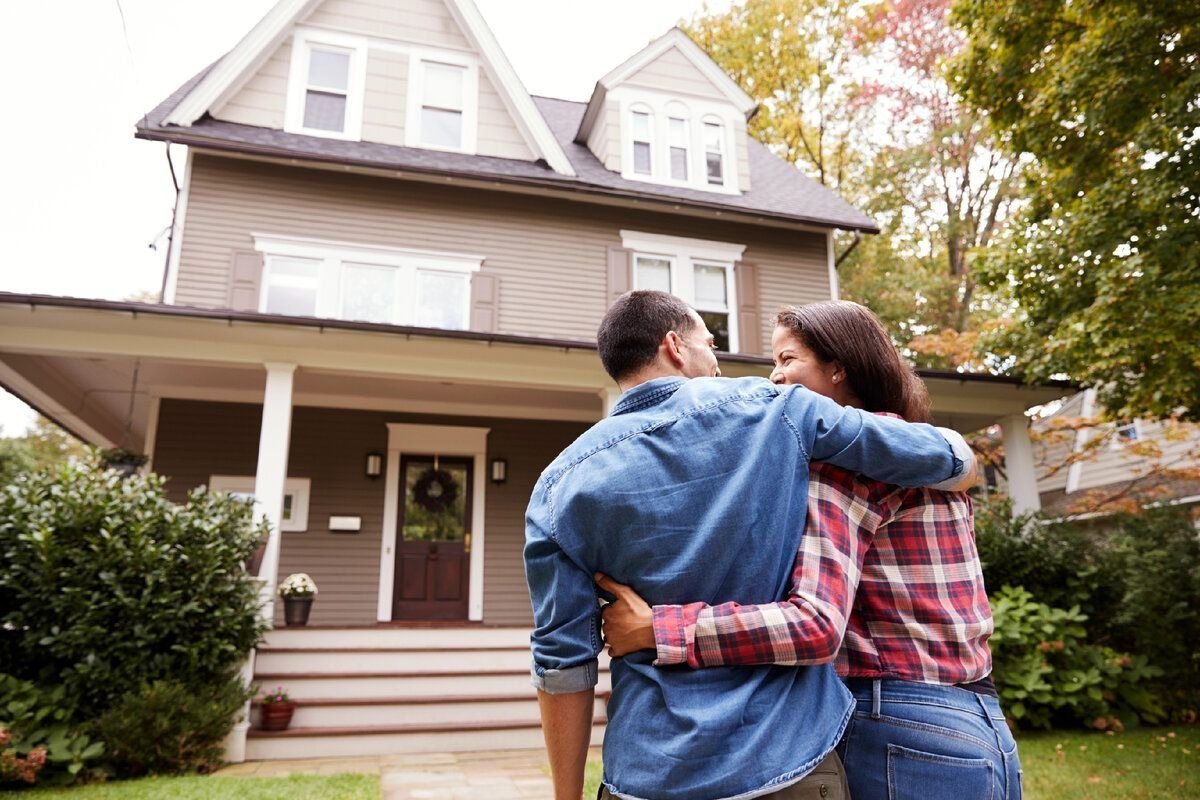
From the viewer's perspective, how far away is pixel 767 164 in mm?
13820

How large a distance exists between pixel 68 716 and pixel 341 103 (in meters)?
8.15

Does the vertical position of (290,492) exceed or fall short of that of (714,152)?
it falls short

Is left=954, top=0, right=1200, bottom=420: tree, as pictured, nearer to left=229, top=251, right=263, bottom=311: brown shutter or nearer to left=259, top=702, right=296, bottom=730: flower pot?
left=259, top=702, right=296, bottom=730: flower pot

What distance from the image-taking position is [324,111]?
35.0 ft

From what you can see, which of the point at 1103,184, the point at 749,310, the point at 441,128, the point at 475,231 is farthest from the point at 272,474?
the point at 1103,184

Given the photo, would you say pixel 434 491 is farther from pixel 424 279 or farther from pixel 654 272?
pixel 654 272

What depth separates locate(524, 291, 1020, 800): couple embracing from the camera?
1.25 m

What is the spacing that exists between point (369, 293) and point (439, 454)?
2251 millimetres

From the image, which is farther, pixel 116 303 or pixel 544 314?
Answer: pixel 544 314

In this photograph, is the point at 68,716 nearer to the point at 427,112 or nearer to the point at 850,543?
the point at 850,543

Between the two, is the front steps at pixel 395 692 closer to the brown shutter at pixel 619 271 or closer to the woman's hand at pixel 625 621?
the brown shutter at pixel 619 271

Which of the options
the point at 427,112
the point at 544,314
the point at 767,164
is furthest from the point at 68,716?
the point at 767,164

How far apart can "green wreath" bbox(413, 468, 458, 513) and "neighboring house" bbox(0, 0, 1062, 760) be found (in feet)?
0.09

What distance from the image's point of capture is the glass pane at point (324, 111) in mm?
10594
